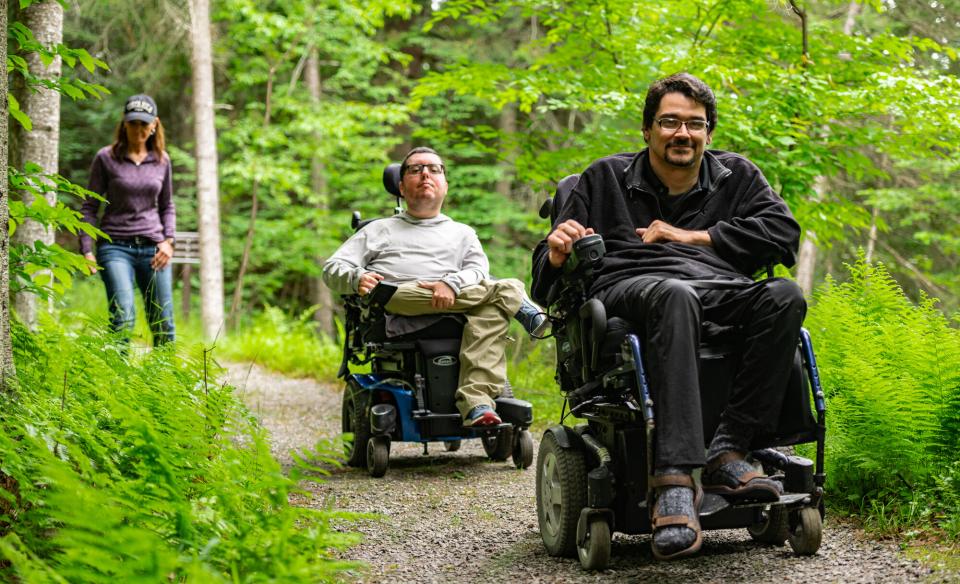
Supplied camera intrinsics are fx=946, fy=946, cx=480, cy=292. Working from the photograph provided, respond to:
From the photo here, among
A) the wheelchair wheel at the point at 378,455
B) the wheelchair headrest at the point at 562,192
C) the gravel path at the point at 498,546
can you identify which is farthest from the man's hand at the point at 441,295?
the wheelchair headrest at the point at 562,192

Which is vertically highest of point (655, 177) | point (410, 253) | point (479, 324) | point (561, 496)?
point (655, 177)

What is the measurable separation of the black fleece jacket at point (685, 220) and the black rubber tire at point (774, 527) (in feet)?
2.69

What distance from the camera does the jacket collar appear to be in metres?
3.48

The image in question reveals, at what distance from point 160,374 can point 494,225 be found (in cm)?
1333

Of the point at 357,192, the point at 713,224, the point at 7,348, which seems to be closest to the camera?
the point at 7,348

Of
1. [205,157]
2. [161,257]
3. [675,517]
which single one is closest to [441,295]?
[161,257]

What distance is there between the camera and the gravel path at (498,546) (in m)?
2.99

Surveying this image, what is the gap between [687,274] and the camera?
3248 mm

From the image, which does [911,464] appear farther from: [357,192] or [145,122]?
[357,192]

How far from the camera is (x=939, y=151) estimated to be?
6836 millimetres

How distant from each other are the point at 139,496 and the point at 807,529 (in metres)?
2.05

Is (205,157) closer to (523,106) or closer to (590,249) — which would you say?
(523,106)

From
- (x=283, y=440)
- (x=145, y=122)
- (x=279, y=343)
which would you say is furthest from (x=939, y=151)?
(x=279, y=343)

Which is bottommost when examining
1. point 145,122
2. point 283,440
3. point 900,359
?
point 283,440
